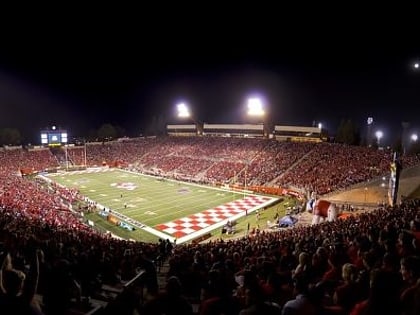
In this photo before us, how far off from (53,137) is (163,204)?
4076 centimetres

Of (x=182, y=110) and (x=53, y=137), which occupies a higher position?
(x=182, y=110)

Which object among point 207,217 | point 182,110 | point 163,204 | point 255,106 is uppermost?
point 182,110

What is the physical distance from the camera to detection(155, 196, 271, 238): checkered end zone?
28.1m

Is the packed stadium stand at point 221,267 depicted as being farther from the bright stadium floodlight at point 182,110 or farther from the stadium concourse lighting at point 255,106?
the bright stadium floodlight at point 182,110

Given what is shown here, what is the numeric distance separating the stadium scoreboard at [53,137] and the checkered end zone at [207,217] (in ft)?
145

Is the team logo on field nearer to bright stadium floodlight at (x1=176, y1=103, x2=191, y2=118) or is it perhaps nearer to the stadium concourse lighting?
the stadium concourse lighting

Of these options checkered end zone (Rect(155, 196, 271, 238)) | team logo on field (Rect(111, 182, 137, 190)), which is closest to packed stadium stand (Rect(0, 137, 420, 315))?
checkered end zone (Rect(155, 196, 271, 238))

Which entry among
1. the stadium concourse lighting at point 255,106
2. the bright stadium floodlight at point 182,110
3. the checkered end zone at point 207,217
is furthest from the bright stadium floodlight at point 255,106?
the checkered end zone at point 207,217

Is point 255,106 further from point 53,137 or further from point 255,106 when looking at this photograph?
point 53,137

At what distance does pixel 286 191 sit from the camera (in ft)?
132

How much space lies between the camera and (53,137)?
218 ft

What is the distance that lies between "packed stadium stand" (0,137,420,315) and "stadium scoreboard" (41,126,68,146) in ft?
98.7

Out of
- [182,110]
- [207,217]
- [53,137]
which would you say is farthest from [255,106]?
[53,137]

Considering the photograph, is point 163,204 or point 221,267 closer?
point 221,267
